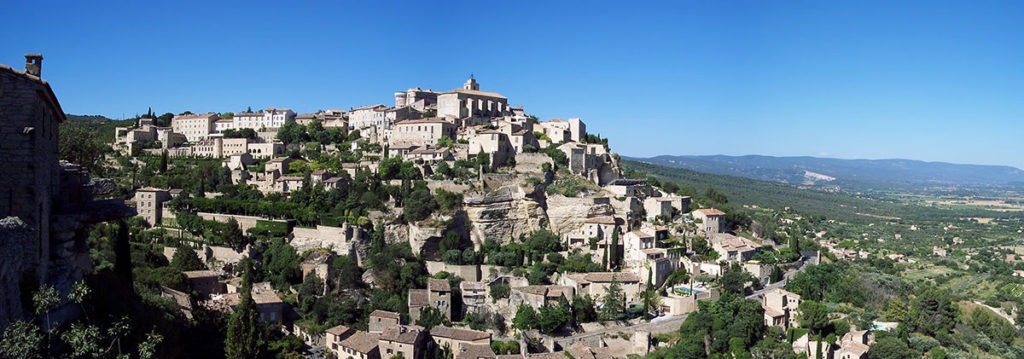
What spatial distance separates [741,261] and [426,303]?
59.7ft

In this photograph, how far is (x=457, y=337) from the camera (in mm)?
31703

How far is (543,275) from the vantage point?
36.7 meters

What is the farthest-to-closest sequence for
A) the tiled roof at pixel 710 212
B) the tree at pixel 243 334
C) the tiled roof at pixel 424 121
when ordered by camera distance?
the tiled roof at pixel 424 121
the tiled roof at pixel 710 212
the tree at pixel 243 334

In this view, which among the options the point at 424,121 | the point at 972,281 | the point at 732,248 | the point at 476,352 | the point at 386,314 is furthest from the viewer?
the point at 972,281

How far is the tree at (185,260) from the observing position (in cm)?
3462

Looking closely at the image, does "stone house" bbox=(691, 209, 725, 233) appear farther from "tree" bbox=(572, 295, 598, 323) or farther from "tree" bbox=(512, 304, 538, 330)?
"tree" bbox=(512, 304, 538, 330)

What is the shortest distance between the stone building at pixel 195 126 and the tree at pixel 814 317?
52305mm

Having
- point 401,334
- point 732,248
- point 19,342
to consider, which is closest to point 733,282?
point 732,248

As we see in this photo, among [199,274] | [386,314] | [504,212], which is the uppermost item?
[504,212]

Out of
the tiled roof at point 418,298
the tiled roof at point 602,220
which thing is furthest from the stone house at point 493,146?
the tiled roof at point 418,298

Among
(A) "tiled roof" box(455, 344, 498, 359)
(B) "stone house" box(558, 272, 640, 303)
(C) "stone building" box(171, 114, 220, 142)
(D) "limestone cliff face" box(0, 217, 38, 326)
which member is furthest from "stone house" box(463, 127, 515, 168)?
(D) "limestone cliff face" box(0, 217, 38, 326)

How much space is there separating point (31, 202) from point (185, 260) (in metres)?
24.1

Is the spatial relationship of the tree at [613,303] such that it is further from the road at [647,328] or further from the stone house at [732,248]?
the stone house at [732,248]

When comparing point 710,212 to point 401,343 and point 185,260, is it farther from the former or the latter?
point 185,260
